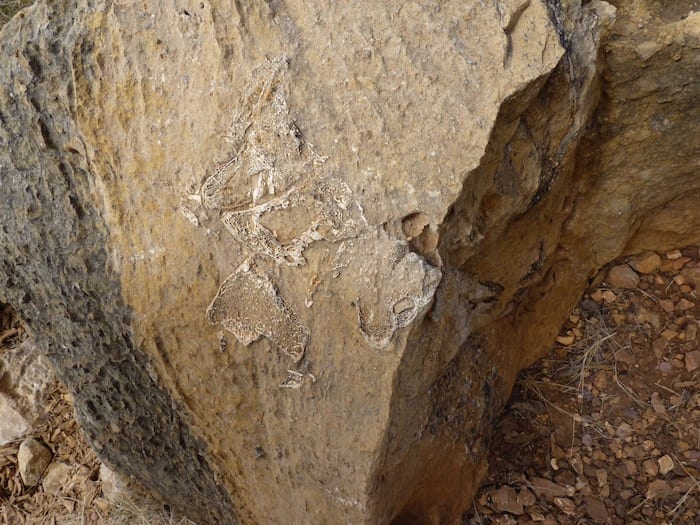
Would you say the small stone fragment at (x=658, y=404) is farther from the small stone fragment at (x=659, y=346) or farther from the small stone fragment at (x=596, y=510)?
the small stone fragment at (x=596, y=510)

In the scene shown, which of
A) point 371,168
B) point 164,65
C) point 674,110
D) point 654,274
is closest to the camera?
point 371,168

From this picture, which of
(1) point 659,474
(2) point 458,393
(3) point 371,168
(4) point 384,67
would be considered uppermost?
(4) point 384,67

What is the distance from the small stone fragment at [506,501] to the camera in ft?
6.05

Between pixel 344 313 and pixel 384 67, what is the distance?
427mm

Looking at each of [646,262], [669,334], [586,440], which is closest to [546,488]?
[586,440]

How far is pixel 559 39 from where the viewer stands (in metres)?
1.29

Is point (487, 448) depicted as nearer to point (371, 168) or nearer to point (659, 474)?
point (659, 474)

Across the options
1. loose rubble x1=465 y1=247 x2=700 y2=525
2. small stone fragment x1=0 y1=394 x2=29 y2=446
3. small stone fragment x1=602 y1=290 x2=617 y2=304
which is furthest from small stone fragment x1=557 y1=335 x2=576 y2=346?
small stone fragment x1=0 y1=394 x2=29 y2=446

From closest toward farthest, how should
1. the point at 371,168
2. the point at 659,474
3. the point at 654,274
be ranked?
the point at 371,168, the point at 659,474, the point at 654,274

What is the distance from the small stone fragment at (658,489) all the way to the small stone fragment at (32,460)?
5.64 feet

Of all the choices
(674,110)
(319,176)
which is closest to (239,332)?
(319,176)

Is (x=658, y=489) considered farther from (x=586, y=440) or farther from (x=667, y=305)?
(x=667, y=305)

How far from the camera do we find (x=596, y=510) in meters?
1.80

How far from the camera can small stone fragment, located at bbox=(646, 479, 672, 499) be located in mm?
1780
